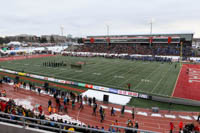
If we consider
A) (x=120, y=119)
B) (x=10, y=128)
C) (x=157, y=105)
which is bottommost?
(x=120, y=119)

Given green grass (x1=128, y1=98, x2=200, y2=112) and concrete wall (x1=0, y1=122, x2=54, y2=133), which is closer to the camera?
concrete wall (x1=0, y1=122, x2=54, y2=133)

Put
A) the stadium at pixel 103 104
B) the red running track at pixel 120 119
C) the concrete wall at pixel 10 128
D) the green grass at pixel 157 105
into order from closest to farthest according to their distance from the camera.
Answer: the concrete wall at pixel 10 128
the stadium at pixel 103 104
the red running track at pixel 120 119
the green grass at pixel 157 105

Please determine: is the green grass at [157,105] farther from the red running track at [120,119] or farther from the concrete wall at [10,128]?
the concrete wall at [10,128]

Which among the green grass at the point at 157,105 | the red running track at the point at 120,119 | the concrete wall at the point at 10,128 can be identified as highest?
the concrete wall at the point at 10,128

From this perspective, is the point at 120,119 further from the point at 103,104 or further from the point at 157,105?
the point at 157,105

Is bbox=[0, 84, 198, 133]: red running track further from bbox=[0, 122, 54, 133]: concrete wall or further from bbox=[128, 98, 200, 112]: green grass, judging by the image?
bbox=[0, 122, 54, 133]: concrete wall

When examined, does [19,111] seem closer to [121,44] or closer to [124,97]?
[124,97]

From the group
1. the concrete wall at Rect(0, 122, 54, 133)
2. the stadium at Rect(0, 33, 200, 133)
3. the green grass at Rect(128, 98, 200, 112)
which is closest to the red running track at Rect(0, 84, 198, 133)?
the stadium at Rect(0, 33, 200, 133)

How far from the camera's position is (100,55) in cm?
6234

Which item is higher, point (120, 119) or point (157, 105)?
point (157, 105)

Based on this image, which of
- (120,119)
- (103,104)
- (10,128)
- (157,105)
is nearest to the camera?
(10,128)

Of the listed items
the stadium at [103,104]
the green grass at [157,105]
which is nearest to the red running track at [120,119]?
the stadium at [103,104]

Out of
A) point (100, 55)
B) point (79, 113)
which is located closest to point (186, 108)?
point (79, 113)

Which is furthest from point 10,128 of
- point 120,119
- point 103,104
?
point 103,104
